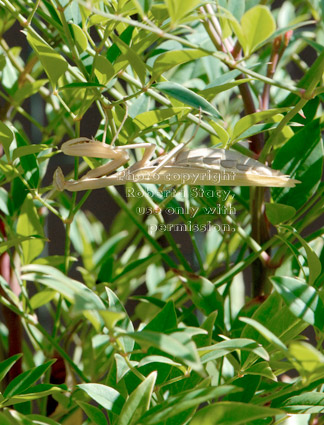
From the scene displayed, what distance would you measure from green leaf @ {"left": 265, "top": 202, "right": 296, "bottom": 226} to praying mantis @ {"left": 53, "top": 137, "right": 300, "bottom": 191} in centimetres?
2

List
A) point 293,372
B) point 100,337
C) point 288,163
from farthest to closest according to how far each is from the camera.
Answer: point 293,372 → point 288,163 → point 100,337

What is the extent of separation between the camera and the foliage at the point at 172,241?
256 millimetres

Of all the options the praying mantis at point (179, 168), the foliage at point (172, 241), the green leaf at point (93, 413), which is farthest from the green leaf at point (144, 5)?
the green leaf at point (93, 413)

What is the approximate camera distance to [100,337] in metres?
0.25

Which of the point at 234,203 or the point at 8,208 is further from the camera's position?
the point at 234,203

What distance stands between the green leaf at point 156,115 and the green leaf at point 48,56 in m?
0.06

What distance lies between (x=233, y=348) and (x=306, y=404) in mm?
81

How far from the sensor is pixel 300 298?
260 millimetres

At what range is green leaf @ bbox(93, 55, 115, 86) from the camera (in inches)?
12.7

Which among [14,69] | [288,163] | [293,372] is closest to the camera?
[288,163]

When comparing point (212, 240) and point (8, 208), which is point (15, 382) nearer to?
point (8, 208)

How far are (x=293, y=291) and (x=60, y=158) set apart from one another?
0.67 m

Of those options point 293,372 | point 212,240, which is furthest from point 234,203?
point 293,372

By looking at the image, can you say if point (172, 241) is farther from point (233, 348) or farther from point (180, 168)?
point (233, 348)
